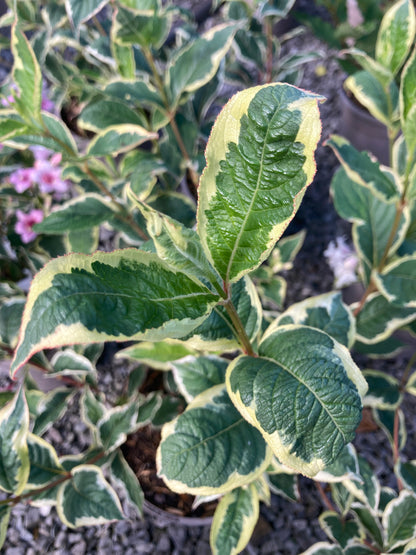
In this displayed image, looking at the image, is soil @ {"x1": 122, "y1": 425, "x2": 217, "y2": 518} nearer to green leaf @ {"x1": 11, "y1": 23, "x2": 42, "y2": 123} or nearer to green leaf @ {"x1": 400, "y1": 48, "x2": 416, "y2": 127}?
green leaf @ {"x1": 11, "y1": 23, "x2": 42, "y2": 123}

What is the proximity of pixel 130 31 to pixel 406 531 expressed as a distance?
3.86ft

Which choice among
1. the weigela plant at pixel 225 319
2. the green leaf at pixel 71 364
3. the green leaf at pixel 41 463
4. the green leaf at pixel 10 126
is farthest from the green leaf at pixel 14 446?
the green leaf at pixel 10 126

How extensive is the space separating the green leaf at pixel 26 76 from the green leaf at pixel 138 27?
26cm

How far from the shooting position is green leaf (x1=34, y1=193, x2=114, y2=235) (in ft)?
3.22

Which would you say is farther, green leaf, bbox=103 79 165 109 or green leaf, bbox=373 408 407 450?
green leaf, bbox=373 408 407 450

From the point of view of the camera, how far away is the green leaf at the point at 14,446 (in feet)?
2.52

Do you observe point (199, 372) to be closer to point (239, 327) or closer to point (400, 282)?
point (239, 327)

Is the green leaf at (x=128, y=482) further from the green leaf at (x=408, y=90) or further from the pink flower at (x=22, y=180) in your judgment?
the green leaf at (x=408, y=90)

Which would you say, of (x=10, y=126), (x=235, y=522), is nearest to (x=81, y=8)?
(x=10, y=126)

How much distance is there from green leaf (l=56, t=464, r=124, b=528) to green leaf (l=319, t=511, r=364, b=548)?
45cm

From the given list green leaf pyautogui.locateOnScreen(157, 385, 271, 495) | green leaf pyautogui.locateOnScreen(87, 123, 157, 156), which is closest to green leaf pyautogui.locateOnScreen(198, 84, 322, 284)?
green leaf pyautogui.locateOnScreen(157, 385, 271, 495)

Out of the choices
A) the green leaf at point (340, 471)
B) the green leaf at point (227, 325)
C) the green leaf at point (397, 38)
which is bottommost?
the green leaf at point (340, 471)

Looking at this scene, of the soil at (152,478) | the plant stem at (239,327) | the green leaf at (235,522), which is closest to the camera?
the plant stem at (239,327)

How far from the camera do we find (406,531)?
0.84 m
